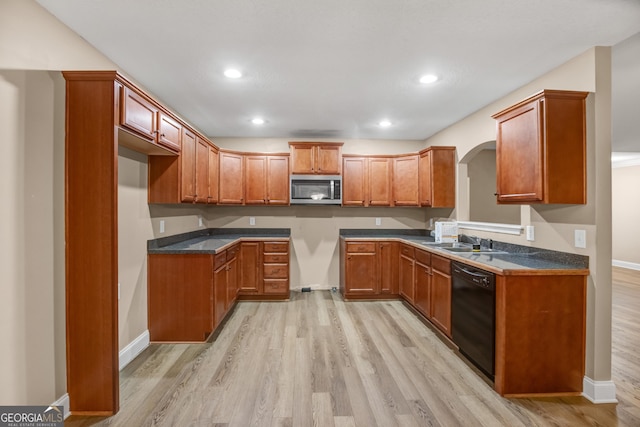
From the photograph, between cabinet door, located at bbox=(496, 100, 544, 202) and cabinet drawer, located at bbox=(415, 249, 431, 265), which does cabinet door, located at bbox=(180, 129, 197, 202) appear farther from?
cabinet door, located at bbox=(496, 100, 544, 202)

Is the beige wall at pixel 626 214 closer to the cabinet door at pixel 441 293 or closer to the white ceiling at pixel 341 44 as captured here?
the white ceiling at pixel 341 44

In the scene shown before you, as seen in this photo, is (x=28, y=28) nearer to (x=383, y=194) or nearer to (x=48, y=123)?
(x=48, y=123)

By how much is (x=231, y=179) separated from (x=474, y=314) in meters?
3.59

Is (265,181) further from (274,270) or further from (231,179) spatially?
(274,270)

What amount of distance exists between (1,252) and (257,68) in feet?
6.96

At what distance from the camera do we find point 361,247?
14.3 ft

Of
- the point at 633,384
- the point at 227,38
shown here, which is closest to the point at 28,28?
the point at 227,38

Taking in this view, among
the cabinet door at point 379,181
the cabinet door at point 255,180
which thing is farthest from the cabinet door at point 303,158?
the cabinet door at point 379,181

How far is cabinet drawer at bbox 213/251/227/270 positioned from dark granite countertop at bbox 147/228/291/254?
7cm

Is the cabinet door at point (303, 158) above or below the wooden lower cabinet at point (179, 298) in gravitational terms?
above

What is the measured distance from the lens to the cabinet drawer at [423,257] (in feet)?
11.3

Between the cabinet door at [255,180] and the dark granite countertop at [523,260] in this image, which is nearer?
the dark granite countertop at [523,260]

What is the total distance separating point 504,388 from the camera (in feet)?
7.12

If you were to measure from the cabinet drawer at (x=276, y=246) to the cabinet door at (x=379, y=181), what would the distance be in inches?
59.3
